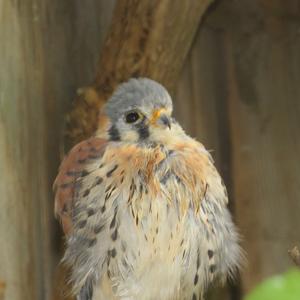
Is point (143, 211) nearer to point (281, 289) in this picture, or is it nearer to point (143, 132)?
point (143, 132)

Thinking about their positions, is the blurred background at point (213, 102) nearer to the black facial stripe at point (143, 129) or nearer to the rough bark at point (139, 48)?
the rough bark at point (139, 48)

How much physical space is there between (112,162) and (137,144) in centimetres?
9

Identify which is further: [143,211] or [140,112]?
[140,112]

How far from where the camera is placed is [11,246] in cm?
171

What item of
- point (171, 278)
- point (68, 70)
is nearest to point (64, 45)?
point (68, 70)

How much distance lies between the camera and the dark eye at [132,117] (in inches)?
63.9

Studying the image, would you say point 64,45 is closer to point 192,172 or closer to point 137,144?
point 137,144

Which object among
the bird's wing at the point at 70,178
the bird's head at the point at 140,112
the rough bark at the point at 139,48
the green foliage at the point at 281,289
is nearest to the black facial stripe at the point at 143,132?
the bird's head at the point at 140,112

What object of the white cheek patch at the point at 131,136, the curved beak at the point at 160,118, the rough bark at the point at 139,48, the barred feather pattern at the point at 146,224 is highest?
the rough bark at the point at 139,48

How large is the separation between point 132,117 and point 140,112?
0.10 ft

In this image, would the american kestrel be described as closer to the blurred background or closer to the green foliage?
the blurred background

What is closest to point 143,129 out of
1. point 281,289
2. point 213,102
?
point 213,102

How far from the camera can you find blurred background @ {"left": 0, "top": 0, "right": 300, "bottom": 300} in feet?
6.03

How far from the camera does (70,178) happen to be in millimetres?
1625
